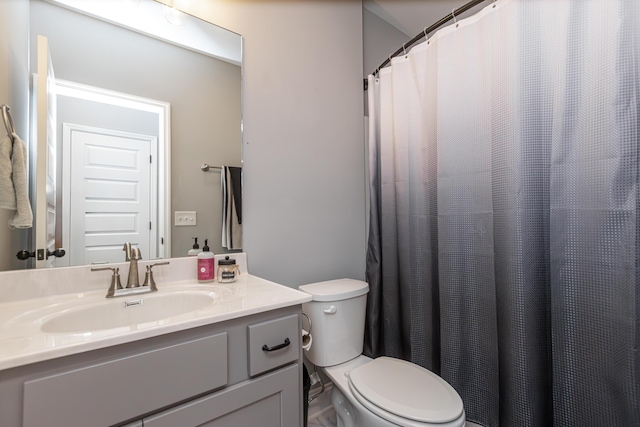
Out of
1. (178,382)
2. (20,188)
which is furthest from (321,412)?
(20,188)

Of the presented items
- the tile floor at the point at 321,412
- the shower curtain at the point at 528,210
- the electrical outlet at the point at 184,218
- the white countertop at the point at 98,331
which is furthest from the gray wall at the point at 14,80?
the shower curtain at the point at 528,210

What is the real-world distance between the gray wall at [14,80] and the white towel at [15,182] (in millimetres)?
42

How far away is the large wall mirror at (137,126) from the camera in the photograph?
98cm

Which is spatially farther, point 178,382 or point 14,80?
point 14,80

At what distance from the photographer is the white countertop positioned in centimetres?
55

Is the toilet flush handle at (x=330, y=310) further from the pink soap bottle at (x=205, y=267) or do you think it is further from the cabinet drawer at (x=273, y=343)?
the pink soap bottle at (x=205, y=267)

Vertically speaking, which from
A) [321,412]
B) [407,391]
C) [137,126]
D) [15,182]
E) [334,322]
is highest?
[137,126]

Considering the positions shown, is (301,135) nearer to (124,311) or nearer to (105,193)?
(105,193)

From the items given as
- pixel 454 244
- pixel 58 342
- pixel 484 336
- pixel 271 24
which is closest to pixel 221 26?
pixel 271 24

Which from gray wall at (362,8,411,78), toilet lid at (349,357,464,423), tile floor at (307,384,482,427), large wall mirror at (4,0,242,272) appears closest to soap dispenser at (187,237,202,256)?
large wall mirror at (4,0,242,272)

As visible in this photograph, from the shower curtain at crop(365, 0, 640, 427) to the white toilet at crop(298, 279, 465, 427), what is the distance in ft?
0.80

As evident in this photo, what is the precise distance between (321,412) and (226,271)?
39.4 inches

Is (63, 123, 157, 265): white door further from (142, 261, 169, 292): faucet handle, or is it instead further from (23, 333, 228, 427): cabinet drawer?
(23, 333, 228, 427): cabinet drawer

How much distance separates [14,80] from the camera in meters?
0.91
